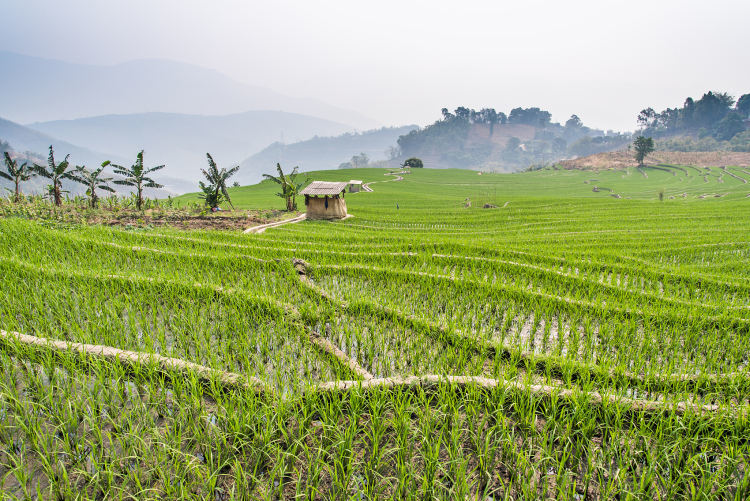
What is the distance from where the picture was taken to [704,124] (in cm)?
13350

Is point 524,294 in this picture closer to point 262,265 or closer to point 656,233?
point 262,265

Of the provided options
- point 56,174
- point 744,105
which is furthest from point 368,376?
point 744,105

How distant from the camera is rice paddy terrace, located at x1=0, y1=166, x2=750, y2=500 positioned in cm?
243

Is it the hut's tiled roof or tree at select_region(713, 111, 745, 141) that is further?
tree at select_region(713, 111, 745, 141)

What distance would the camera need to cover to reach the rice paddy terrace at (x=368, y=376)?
2.43 meters

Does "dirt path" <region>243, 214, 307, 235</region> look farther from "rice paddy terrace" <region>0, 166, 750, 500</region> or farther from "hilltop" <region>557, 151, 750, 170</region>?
"hilltop" <region>557, 151, 750, 170</region>

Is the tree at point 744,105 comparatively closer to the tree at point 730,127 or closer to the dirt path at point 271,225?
the tree at point 730,127

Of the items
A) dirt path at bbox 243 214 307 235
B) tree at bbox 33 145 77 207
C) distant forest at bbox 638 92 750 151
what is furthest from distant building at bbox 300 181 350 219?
distant forest at bbox 638 92 750 151

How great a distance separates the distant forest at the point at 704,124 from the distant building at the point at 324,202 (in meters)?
121

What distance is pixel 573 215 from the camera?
1961 cm

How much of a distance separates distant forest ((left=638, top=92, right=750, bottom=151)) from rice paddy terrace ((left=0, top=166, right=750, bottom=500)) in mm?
126419

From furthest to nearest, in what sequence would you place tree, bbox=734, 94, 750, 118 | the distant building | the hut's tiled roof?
tree, bbox=734, 94, 750, 118, the distant building, the hut's tiled roof

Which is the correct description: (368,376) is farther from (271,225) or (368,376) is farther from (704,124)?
(704,124)

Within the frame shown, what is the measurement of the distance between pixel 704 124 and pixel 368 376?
192 m
